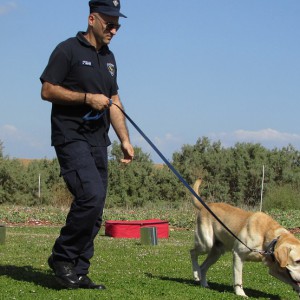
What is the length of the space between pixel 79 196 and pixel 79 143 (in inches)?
22.5

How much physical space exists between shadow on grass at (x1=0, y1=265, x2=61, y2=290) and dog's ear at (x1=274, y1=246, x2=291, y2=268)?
92.9 inches

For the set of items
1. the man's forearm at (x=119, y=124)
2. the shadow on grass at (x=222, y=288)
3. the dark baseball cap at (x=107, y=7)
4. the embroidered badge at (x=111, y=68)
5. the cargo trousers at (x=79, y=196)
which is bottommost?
the shadow on grass at (x=222, y=288)

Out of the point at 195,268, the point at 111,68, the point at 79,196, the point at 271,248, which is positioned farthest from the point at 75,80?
the point at 195,268

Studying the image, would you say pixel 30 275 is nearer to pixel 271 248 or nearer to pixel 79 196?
pixel 79 196

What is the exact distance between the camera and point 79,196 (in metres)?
6.66

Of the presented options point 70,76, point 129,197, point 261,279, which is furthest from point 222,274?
point 129,197

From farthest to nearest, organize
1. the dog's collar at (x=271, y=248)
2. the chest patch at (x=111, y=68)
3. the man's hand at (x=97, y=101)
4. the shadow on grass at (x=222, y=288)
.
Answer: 1. the shadow on grass at (x=222, y=288)
2. the chest patch at (x=111, y=68)
3. the dog's collar at (x=271, y=248)
4. the man's hand at (x=97, y=101)

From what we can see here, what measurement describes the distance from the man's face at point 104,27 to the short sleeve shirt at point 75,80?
146 millimetres

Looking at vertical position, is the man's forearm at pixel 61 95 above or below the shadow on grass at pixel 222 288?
above

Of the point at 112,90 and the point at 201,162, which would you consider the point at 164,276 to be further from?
the point at 201,162

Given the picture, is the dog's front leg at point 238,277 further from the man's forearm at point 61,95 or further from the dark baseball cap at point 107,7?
the dark baseball cap at point 107,7

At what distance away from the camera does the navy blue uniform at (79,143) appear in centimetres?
669

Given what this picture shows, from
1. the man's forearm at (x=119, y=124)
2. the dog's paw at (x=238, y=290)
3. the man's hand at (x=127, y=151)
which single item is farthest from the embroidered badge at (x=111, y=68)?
the dog's paw at (x=238, y=290)

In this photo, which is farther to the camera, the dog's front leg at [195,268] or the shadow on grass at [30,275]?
the dog's front leg at [195,268]
